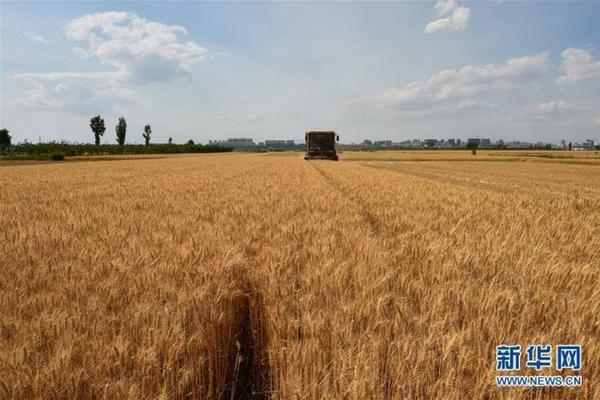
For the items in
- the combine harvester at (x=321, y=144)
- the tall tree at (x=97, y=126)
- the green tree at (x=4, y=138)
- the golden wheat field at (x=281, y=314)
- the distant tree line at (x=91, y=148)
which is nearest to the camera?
the golden wheat field at (x=281, y=314)

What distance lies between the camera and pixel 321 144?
42.2 metres

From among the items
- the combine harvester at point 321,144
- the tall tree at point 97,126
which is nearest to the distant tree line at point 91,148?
the tall tree at point 97,126

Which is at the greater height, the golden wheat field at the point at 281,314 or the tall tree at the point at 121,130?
the tall tree at the point at 121,130

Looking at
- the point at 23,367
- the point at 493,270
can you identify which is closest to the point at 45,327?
the point at 23,367

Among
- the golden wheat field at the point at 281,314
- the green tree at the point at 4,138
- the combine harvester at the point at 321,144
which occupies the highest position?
the green tree at the point at 4,138

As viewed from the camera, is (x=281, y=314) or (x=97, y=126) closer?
(x=281, y=314)

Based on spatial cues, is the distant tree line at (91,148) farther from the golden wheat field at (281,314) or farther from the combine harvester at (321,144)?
the golden wheat field at (281,314)

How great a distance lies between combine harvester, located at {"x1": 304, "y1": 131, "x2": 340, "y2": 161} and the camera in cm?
4072

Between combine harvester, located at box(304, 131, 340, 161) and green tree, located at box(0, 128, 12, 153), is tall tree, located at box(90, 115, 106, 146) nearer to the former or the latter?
green tree, located at box(0, 128, 12, 153)

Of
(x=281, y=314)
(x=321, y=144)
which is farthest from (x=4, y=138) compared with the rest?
(x=281, y=314)

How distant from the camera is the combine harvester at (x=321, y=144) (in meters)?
40.7

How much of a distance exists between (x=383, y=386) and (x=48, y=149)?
8983 cm

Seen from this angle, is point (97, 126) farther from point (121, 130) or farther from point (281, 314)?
point (281, 314)

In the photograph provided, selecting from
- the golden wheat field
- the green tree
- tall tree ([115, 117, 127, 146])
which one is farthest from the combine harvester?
tall tree ([115, 117, 127, 146])
